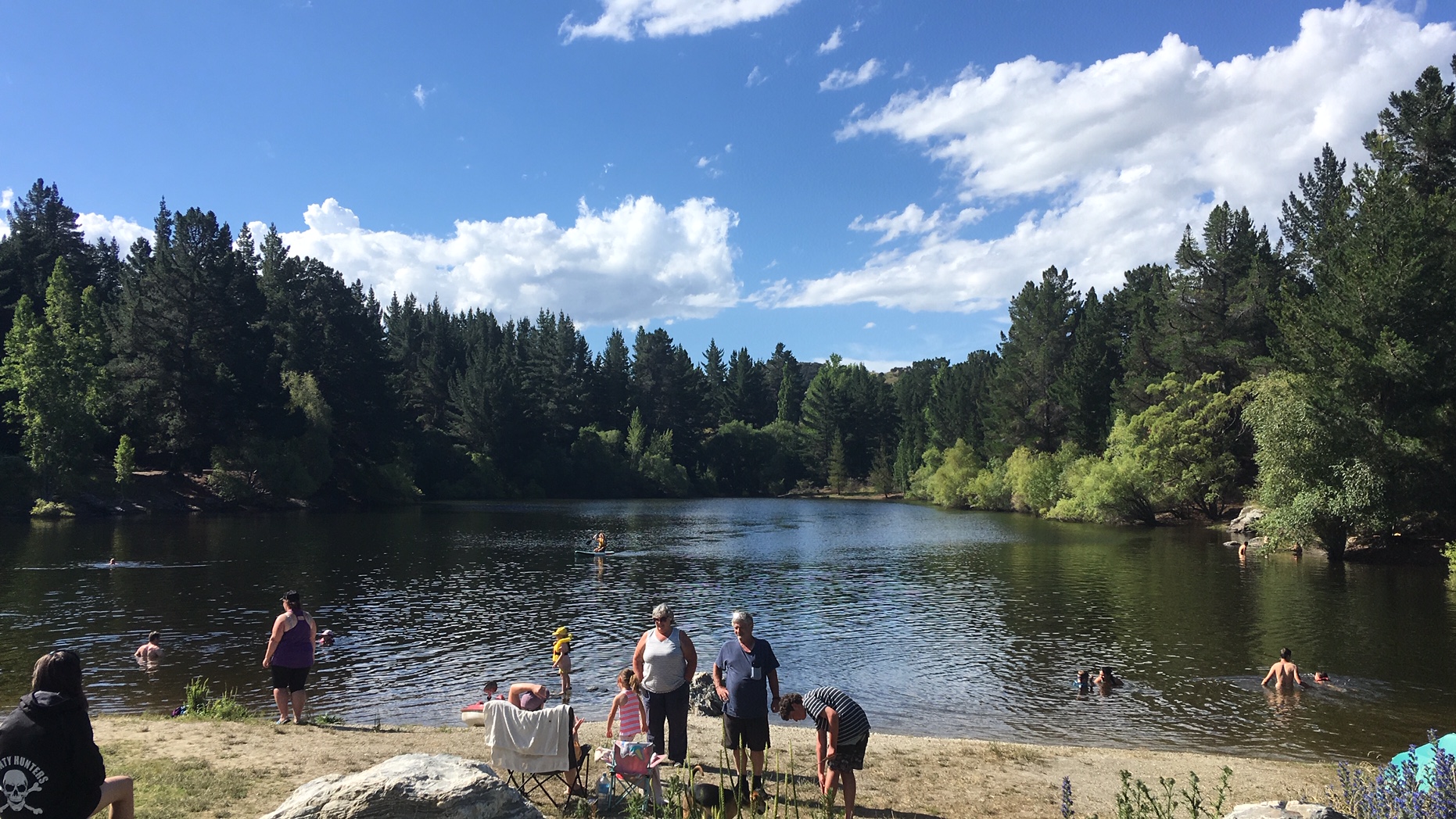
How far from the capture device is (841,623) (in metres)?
26.2

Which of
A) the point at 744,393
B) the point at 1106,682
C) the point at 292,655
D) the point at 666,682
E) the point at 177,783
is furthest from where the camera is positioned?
the point at 744,393

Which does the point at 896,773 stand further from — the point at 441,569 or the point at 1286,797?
the point at 441,569

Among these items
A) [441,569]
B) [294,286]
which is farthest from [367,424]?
[441,569]

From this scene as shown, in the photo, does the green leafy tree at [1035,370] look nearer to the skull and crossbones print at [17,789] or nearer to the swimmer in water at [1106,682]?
the swimmer in water at [1106,682]

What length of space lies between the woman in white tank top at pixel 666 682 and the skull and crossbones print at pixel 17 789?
5.73 meters

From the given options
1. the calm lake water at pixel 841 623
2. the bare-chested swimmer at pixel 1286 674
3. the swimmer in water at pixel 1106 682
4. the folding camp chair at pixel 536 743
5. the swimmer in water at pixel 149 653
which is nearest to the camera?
the folding camp chair at pixel 536 743

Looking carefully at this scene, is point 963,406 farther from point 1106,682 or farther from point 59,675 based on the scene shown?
point 59,675

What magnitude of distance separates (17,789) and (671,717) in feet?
20.3

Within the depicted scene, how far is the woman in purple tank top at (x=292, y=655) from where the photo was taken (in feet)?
41.8

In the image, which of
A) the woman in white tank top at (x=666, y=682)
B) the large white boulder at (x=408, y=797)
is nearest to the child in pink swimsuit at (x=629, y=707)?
the woman in white tank top at (x=666, y=682)

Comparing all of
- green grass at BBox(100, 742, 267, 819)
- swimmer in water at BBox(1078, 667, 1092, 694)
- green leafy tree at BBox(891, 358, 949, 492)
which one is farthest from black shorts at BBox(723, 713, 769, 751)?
green leafy tree at BBox(891, 358, 949, 492)

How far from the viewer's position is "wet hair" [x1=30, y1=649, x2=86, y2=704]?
17.6ft

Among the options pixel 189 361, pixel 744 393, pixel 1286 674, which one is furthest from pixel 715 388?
pixel 1286 674

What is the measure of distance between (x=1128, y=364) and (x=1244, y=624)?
51.0 meters
